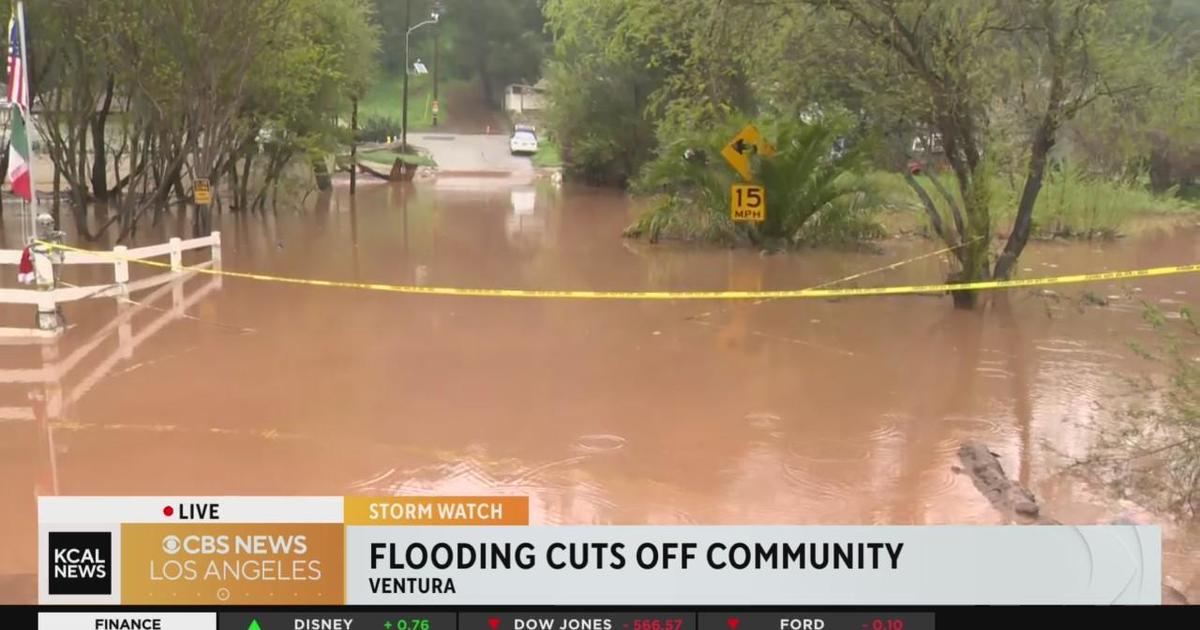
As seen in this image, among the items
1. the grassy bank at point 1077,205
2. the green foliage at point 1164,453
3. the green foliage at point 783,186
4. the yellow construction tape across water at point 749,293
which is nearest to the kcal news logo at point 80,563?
the green foliage at point 1164,453

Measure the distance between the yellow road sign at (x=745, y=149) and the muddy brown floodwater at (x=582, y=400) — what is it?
2036mm

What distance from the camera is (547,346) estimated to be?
9.64m

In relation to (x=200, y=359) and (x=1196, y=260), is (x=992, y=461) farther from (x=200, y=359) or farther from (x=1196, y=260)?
(x=1196, y=260)

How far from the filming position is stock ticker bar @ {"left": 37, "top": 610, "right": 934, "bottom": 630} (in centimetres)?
305

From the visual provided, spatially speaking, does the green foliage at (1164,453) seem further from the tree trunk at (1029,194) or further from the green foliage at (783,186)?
the green foliage at (783,186)

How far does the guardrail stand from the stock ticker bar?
757cm

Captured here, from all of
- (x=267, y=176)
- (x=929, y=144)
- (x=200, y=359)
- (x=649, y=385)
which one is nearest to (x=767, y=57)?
(x=929, y=144)

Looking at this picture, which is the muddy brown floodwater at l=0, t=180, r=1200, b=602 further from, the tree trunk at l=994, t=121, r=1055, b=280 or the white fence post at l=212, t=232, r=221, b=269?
the white fence post at l=212, t=232, r=221, b=269

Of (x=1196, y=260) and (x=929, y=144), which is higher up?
(x=929, y=144)

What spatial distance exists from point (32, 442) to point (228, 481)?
1647 millimetres

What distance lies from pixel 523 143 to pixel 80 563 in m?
54.3

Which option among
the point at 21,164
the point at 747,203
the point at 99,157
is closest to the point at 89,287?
the point at 21,164

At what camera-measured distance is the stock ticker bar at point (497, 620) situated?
120 inches

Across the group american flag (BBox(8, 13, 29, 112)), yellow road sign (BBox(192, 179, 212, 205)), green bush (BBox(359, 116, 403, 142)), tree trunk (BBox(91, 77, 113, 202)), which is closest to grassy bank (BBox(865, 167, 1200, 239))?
yellow road sign (BBox(192, 179, 212, 205))
